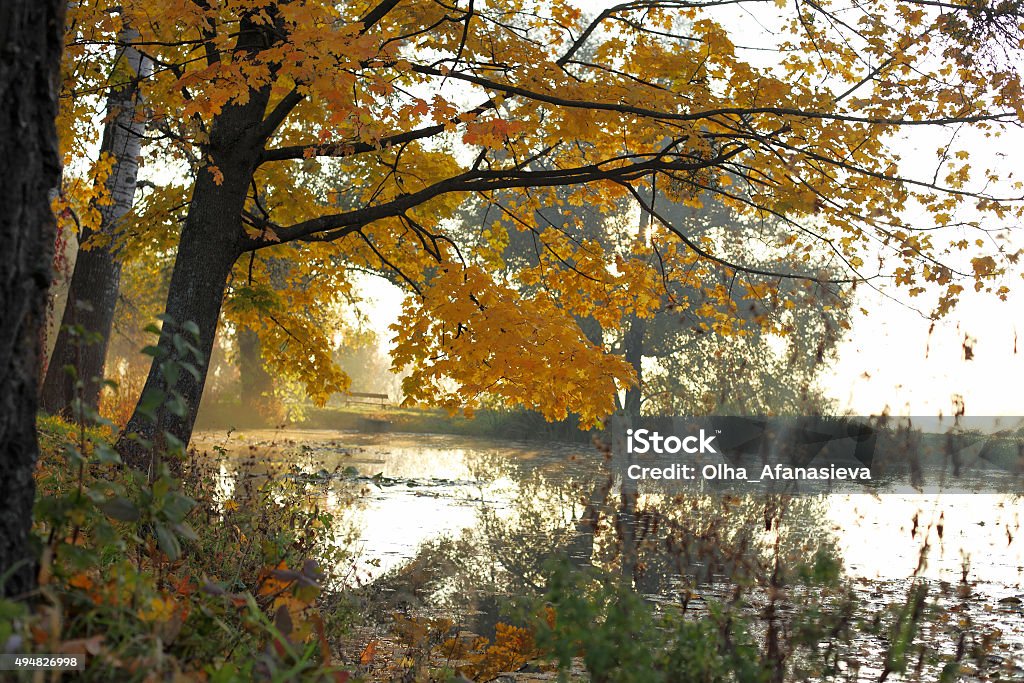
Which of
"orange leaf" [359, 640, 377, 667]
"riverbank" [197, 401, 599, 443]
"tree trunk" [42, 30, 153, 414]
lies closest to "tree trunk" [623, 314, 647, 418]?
"riverbank" [197, 401, 599, 443]

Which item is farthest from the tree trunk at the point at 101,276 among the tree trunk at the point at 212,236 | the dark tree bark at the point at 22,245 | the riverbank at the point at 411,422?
the riverbank at the point at 411,422

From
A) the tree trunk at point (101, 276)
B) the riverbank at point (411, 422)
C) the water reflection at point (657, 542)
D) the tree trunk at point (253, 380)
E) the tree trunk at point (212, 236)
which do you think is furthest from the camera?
the tree trunk at point (253, 380)

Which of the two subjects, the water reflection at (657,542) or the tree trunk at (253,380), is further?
the tree trunk at (253,380)

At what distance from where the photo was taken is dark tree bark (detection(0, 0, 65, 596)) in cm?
235

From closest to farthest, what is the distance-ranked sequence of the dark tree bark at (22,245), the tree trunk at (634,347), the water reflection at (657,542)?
the dark tree bark at (22,245) → the water reflection at (657,542) → the tree trunk at (634,347)

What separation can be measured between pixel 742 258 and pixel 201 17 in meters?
20.2

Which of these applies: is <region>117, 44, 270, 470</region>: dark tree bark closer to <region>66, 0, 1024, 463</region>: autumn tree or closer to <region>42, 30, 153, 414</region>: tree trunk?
<region>66, 0, 1024, 463</region>: autumn tree

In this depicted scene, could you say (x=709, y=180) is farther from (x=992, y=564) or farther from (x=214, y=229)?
(x=992, y=564)

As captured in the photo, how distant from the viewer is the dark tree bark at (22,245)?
2346 mm

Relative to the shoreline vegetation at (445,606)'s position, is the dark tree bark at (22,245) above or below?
above

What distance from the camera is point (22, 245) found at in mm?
2391

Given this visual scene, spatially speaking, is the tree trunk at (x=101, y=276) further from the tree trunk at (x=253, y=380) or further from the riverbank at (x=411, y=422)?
the tree trunk at (x=253, y=380)

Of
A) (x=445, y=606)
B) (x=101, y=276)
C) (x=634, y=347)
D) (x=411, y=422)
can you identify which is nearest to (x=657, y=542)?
(x=445, y=606)

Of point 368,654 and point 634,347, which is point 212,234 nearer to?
point 368,654
